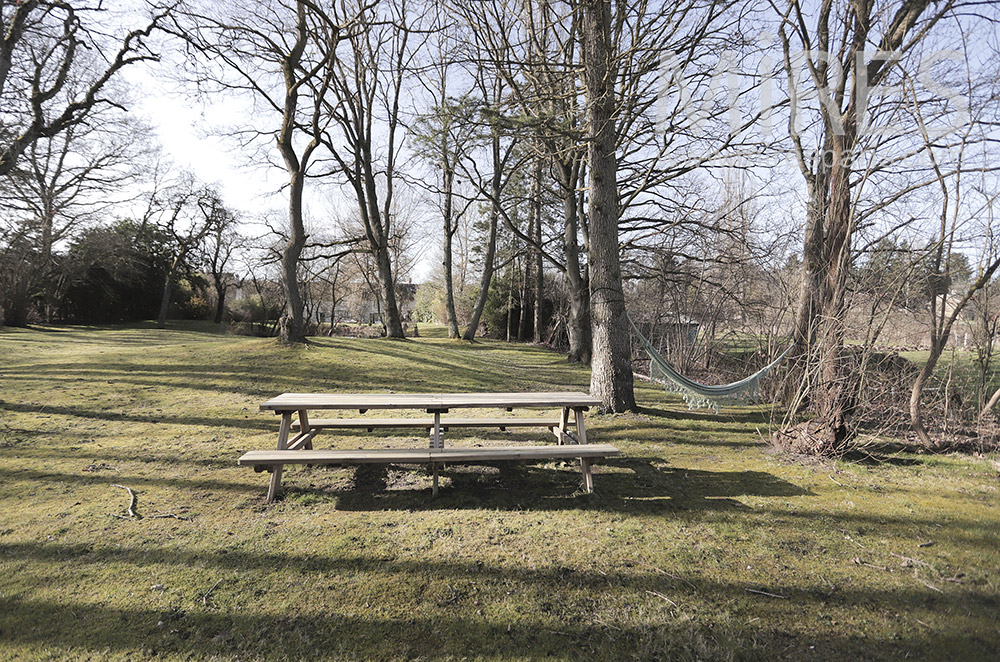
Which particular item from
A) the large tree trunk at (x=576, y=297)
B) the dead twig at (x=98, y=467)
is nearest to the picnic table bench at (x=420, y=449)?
the dead twig at (x=98, y=467)

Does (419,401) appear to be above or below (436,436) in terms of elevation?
above

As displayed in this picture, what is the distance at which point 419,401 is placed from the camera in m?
3.60

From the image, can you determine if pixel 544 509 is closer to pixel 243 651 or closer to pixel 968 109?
pixel 243 651

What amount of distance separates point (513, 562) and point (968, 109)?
537 centimetres

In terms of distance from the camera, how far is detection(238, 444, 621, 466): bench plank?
118 inches

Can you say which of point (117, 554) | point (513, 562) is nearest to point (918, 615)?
point (513, 562)

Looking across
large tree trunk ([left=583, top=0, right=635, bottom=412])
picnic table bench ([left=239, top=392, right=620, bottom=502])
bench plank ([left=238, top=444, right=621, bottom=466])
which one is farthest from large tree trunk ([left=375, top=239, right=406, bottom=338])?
bench plank ([left=238, top=444, right=621, bottom=466])

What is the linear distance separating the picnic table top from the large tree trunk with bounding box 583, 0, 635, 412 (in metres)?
2.05

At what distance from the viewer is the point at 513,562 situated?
2541mm

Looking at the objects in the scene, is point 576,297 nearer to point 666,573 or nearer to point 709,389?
point 709,389

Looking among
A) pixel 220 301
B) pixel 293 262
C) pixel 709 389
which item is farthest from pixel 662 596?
pixel 220 301

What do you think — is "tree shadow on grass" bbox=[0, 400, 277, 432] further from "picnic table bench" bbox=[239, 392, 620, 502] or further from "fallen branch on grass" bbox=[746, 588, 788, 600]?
"fallen branch on grass" bbox=[746, 588, 788, 600]

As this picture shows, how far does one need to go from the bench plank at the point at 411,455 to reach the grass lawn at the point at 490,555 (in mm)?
390

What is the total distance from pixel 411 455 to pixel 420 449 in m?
0.12
